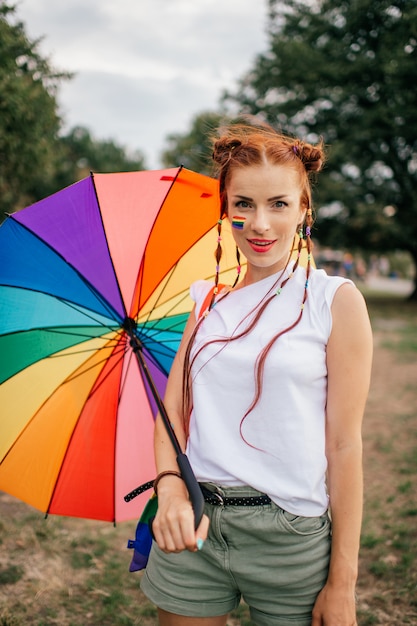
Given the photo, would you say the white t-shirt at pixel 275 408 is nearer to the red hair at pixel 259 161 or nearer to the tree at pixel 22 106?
the red hair at pixel 259 161

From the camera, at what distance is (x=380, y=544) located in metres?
3.99

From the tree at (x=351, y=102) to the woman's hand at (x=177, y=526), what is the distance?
17343mm

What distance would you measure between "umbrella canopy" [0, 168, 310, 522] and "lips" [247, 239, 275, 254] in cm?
67

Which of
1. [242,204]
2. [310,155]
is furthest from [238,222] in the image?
[310,155]

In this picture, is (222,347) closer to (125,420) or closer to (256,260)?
(256,260)

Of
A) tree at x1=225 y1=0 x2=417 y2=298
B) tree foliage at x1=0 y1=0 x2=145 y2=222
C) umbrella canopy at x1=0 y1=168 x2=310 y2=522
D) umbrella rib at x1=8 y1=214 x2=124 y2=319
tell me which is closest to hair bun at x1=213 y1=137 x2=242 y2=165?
umbrella canopy at x1=0 y1=168 x2=310 y2=522

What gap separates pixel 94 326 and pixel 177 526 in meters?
1.26

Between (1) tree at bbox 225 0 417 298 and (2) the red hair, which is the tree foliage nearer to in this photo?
(2) the red hair

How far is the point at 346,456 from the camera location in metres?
1.47

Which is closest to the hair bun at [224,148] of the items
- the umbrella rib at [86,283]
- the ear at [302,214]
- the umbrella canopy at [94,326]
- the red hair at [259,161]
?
the red hair at [259,161]

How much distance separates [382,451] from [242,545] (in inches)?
184

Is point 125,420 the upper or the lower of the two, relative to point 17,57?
lower

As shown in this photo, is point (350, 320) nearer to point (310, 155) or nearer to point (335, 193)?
point (310, 155)

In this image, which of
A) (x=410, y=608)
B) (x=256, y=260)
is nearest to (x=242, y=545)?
(x=256, y=260)
